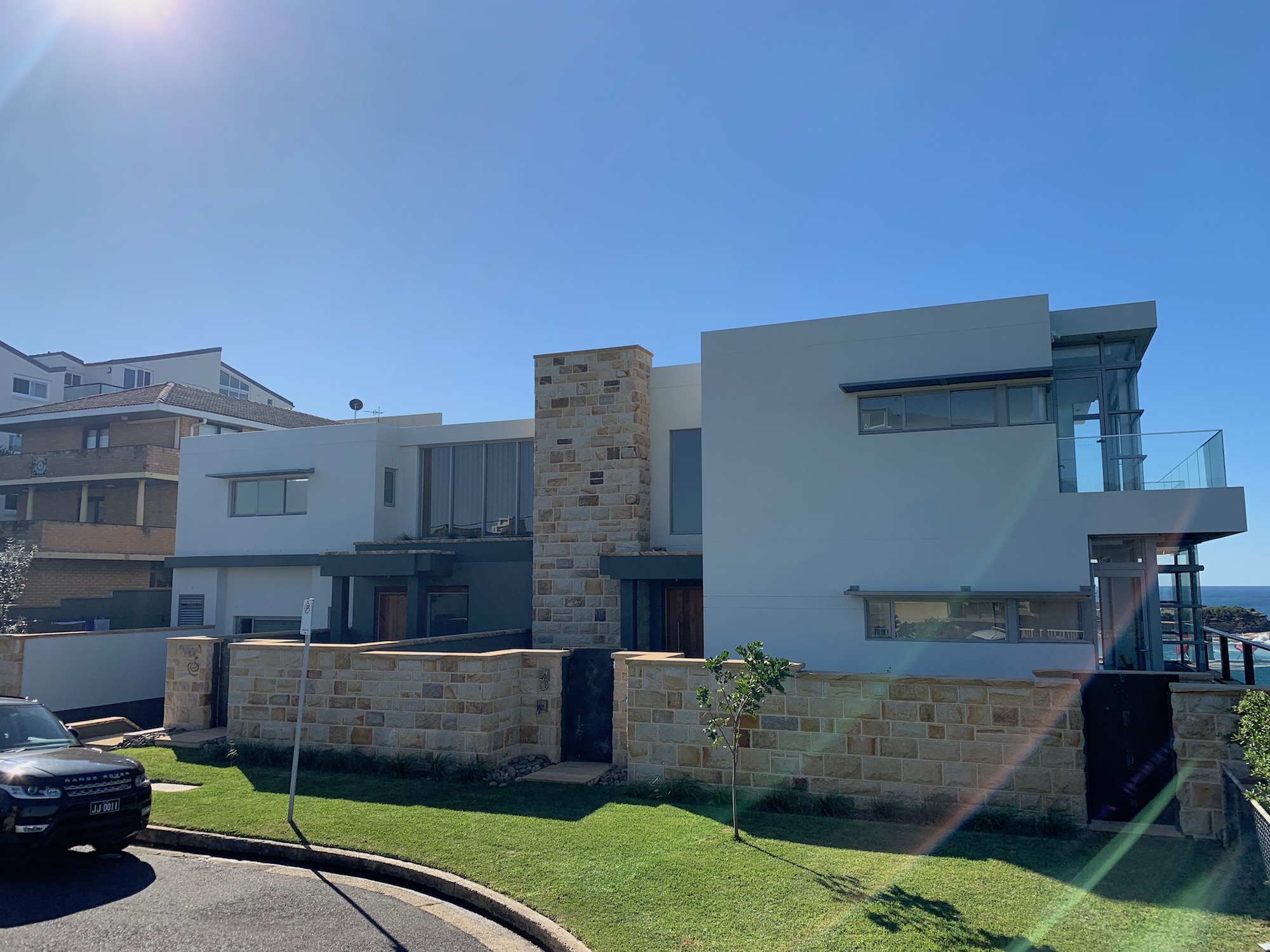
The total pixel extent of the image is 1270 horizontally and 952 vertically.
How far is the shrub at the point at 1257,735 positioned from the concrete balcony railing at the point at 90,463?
1232 inches

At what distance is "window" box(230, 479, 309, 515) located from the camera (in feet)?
75.1

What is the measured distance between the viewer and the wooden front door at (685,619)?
703 inches

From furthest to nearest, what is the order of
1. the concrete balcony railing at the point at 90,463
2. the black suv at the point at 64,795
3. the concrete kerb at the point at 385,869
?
the concrete balcony railing at the point at 90,463 → the black suv at the point at 64,795 → the concrete kerb at the point at 385,869

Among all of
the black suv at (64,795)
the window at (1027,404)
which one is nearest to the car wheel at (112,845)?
the black suv at (64,795)

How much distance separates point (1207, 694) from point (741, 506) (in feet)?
25.7

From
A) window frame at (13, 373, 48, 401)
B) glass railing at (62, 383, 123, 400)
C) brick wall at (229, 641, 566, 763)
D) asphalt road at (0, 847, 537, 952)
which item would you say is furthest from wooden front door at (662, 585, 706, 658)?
window frame at (13, 373, 48, 401)

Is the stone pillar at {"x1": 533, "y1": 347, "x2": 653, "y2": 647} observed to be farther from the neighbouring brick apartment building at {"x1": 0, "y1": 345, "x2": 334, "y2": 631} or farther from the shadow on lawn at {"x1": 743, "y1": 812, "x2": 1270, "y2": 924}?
the neighbouring brick apartment building at {"x1": 0, "y1": 345, "x2": 334, "y2": 631}

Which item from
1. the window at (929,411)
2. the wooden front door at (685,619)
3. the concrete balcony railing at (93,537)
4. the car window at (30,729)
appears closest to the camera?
the car window at (30,729)

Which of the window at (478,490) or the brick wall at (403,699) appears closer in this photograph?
the brick wall at (403,699)

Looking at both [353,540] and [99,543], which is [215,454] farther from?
[99,543]

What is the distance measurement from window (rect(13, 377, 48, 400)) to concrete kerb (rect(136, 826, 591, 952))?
42196 millimetres

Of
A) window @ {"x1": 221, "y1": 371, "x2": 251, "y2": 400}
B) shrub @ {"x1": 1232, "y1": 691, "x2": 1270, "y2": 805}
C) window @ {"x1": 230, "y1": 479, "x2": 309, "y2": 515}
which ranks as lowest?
shrub @ {"x1": 1232, "y1": 691, "x2": 1270, "y2": 805}

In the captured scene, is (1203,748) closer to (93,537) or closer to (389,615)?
(389,615)

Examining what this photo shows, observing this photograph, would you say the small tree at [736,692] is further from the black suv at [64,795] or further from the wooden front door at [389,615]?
the wooden front door at [389,615]
